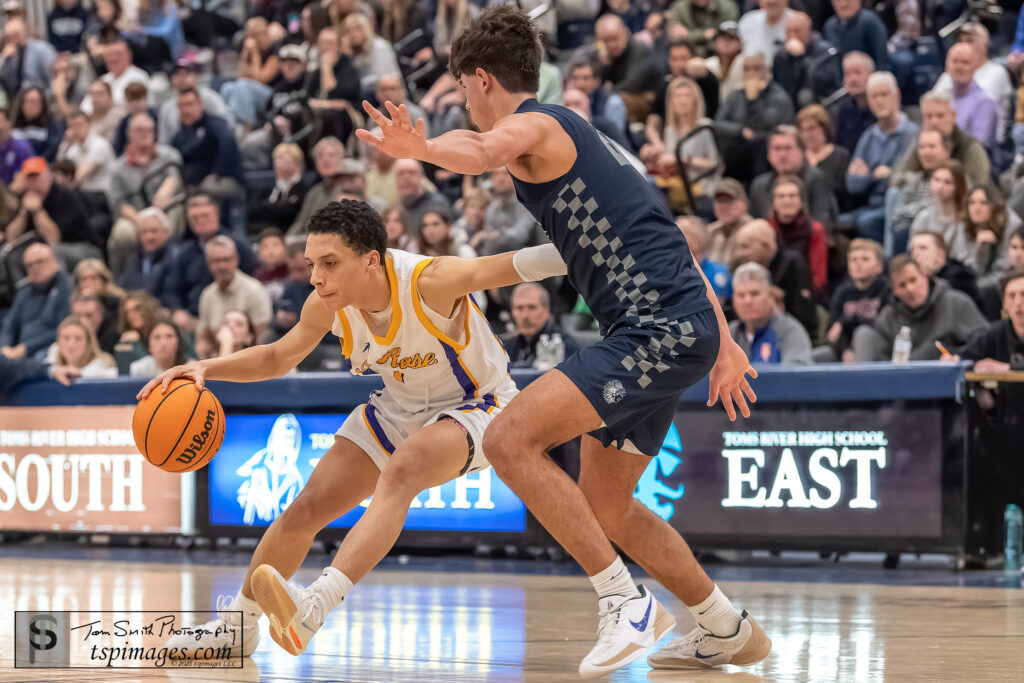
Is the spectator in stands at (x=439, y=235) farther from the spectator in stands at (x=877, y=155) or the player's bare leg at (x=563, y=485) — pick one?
the player's bare leg at (x=563, y=485)

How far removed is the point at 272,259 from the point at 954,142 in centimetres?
651

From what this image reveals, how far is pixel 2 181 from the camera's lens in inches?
636

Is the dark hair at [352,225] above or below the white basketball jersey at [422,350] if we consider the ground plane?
above

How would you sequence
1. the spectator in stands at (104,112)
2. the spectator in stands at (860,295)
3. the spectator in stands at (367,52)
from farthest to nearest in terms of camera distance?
the spectator in stands at (104,112) → the spectator in stands at (367,52) → the spectator in stands at (860,295)

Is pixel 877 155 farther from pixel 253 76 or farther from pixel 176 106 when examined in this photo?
pixel 176 106

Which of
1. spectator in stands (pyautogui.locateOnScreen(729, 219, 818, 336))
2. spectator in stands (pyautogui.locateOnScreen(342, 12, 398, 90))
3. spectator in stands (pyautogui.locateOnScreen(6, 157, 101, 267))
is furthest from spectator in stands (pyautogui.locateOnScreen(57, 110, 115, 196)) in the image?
spectator in stands (pyautogui.locateOnScreen(729, 219, 818, 336))

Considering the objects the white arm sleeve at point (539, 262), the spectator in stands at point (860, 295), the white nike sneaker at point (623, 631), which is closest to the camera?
the white nike sneaker at point (623, 631)

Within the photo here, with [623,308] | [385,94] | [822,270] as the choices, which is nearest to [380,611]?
[623,308]

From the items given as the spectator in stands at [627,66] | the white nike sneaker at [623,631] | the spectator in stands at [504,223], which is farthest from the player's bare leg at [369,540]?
the spectator in stands at [627,66]

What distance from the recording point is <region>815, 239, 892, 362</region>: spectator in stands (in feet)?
35.3

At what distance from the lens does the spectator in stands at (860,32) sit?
1315 centimetres

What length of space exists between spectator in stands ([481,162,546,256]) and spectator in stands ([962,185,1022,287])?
3.63 metres

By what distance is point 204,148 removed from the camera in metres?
15.5

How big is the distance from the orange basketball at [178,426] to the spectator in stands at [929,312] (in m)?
6.28
